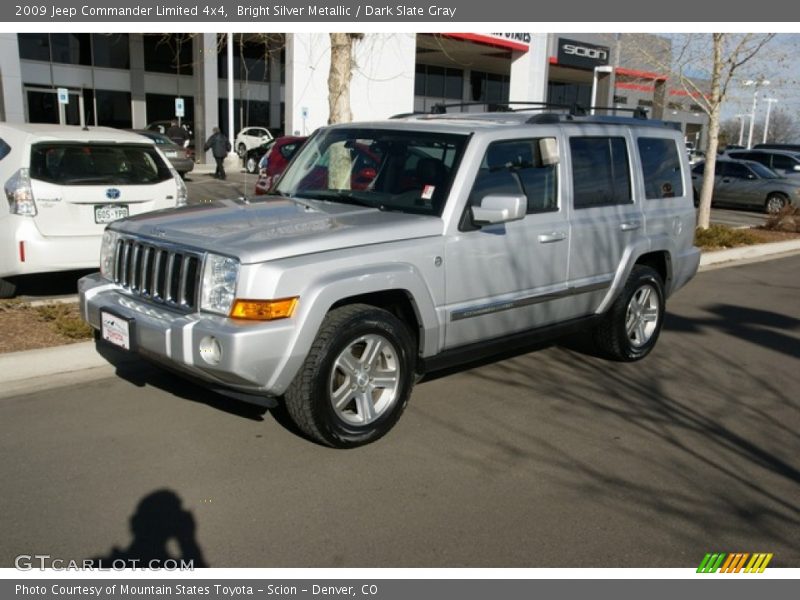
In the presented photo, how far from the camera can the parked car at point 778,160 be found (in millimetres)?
22291

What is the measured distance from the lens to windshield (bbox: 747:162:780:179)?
21016 millimetres

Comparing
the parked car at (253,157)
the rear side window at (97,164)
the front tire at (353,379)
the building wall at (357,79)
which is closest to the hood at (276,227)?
the front tire at (353,379)

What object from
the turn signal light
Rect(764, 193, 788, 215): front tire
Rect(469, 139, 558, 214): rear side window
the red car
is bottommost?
Rect(764, 193, 788, 215): front tire

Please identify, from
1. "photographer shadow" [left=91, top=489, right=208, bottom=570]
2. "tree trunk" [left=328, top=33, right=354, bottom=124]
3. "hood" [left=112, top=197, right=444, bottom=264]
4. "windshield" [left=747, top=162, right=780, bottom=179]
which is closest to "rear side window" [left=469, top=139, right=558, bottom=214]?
"hood" [left=112, top=197, right=444, bottom=264]

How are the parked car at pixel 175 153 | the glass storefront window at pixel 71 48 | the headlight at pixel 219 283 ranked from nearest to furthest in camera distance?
the headlight at pixel 219 283 < the parked car at pixel 175 153 < the glass storefront window at pixel 71 48

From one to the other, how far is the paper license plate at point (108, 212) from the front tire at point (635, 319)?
14.7 ft

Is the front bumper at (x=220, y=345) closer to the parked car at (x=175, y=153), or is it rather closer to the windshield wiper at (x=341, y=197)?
the windshield wiper at (x=341, y=197)

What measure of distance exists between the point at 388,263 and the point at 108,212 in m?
3.91

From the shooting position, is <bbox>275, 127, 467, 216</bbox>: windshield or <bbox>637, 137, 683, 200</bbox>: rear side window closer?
<bbox>275, 127, 467, 216</bbox>: windshield

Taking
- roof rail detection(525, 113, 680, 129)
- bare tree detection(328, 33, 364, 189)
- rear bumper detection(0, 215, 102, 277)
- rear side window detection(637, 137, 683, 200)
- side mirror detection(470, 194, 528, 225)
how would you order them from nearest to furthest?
1. side mirror detection(470, 194, 528, 225)
2. roof rail detection(525, 113, 680, 129)
3. rear side window detection(637, 137, 683, 200)
4. rear bumper detection(0, 215, 102, 277)
5. bare tree detection(328, 33, 364, 189)

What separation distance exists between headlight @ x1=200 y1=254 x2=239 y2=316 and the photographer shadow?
0.99 m

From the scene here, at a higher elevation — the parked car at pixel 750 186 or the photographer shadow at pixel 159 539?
the parked car at pixel 750 186

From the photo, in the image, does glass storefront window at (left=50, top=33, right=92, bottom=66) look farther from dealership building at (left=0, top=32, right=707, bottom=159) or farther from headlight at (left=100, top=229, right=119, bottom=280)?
headlight at (left=100, top=229, right=119, bottom=280)

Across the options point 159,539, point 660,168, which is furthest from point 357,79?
point 159,539
